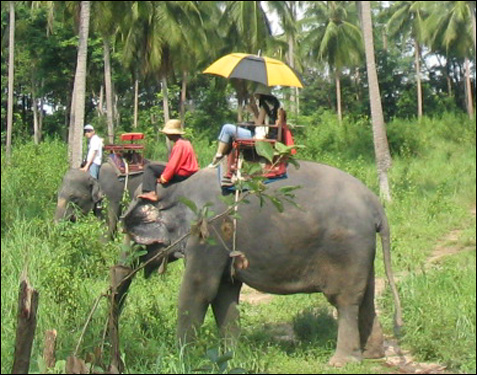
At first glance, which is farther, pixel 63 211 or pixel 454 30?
pixel 454 30

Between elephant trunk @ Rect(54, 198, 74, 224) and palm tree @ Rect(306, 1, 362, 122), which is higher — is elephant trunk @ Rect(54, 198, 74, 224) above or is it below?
below

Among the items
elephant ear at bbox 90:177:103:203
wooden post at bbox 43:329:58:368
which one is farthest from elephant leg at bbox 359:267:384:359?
elephant ear at bbox 90:177:103:203

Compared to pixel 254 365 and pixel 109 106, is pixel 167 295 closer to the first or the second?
pixel 254 365

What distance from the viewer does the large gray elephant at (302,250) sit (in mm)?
6012

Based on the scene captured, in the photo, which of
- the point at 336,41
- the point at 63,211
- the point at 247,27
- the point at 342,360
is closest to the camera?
the point at 342,360

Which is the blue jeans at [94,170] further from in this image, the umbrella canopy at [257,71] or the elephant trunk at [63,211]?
the umbrella canopy at [257,71]

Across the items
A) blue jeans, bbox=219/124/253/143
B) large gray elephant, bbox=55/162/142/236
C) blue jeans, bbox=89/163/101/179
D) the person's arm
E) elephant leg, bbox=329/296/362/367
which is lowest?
elephant leg, bbox=329/296/362/367

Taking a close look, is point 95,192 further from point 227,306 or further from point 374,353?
point 374,353

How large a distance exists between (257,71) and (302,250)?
1555mm

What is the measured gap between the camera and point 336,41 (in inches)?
1385

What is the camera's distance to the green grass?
19.3 feet

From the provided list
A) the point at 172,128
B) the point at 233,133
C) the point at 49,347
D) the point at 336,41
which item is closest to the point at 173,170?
the point at 172,128

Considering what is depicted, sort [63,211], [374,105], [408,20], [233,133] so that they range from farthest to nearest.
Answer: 1. [408,20]
2. [374,105]
3. [63,211]
4. [233,133]

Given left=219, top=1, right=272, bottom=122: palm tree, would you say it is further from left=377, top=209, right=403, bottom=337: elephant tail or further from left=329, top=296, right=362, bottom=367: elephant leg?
left=329, top=296, right=362, bottom=367: elephant leg
